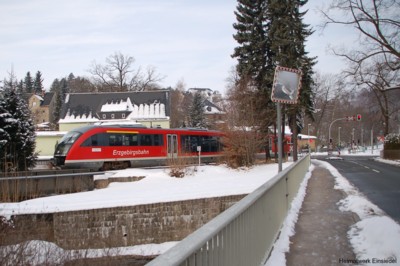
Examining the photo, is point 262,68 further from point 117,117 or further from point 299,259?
point 117,117

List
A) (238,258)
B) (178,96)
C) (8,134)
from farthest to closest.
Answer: (178,96) < (8,134) < (238,258)

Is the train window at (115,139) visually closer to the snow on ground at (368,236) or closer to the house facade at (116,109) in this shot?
the snow on ground at (368,236)

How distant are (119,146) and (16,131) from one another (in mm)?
6136

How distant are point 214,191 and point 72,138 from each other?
1124 centimetres

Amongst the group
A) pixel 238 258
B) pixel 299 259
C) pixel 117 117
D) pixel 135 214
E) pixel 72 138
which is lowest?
pixel 135 214

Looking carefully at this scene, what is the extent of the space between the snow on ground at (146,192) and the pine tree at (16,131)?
4972 millimetres

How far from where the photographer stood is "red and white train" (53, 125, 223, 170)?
2330 cm

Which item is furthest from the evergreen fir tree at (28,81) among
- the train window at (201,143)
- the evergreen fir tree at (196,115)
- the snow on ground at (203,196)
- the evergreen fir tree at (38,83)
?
the snow on ground at (203,196)

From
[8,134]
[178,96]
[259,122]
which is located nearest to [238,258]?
[8,134]

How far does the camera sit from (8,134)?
21.0m

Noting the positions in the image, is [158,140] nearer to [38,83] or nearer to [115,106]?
[115,106]

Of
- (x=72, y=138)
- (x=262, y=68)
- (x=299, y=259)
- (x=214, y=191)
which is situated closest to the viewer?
(x=299, y=259)

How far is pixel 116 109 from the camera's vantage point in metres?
61.4

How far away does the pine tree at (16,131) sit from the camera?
826 inches
